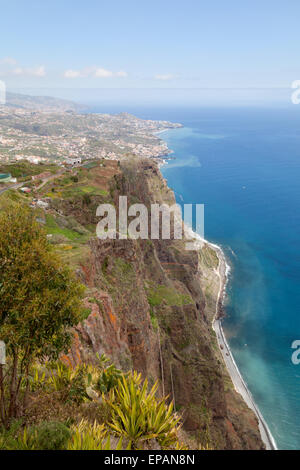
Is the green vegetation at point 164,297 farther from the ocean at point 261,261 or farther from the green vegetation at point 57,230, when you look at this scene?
the ocean at point 261,261

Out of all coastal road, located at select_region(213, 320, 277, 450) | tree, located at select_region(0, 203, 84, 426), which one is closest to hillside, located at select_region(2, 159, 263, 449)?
coastal road, located at select_region(213, 320, 277, 450)

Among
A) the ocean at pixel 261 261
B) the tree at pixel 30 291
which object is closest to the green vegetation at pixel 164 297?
the ocean at pixel 261 261

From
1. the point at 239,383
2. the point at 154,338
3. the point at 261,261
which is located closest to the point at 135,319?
the point at 154,338

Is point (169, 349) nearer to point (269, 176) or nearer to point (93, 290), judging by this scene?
point (93, 290)

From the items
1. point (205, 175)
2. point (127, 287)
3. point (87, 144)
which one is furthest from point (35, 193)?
point (87, 144)

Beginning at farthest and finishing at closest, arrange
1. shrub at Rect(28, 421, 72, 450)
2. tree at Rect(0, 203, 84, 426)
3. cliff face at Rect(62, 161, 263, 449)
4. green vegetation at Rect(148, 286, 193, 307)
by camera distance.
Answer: green vegetation at Rect(148, 286, 193, 307)
cliff face at Rect(62, 161, 263, 449)
shrub at Rect(28, 421, 72, 450)
tree at Rect(0, 203, 84, 426)

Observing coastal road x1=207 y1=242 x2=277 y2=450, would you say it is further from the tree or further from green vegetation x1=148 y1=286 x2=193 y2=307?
the tree
